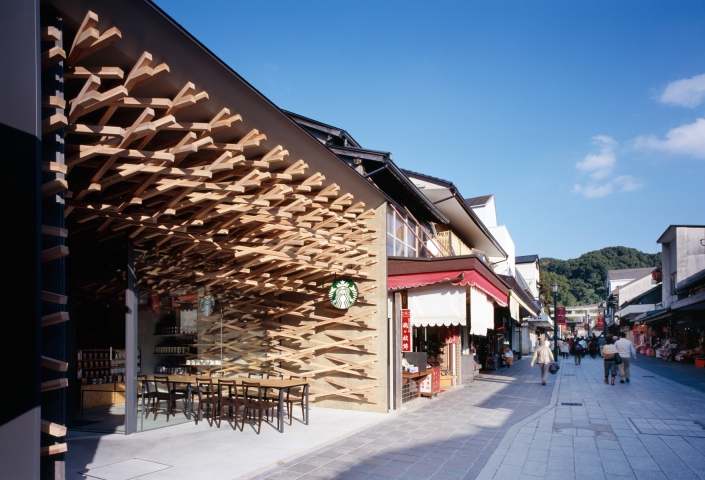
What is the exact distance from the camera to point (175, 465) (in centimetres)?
665

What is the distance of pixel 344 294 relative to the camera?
11133 millimetres

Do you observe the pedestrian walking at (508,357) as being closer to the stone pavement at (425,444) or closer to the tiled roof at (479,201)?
the tiled roof at (479,201)

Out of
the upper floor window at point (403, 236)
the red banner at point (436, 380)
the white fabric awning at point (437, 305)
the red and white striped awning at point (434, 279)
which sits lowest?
the red banner at point (436, 380)

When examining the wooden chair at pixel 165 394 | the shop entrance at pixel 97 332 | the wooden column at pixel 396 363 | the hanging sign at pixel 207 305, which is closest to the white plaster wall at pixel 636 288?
the wooden column at pixel 396 363

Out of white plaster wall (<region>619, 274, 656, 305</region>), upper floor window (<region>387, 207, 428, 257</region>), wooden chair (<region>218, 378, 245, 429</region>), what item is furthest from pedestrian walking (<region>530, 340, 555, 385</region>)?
white plaster wall (<region>619, 274, 656, 305</region>)

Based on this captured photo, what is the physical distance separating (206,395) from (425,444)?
4.14 meters

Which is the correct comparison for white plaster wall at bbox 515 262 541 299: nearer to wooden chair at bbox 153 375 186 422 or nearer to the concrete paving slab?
wooden chair at bbox 153 375 186 422

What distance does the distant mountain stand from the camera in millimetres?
120625

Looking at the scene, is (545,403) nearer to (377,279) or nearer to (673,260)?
(377,279)

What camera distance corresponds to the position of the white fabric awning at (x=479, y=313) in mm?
12461

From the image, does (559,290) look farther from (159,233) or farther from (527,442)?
A: (159,233)

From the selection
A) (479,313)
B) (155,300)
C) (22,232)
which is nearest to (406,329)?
(479,313)

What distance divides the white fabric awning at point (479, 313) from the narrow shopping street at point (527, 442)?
69.6 inches

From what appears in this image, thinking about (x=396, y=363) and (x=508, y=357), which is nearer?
(x=396, y=363)
